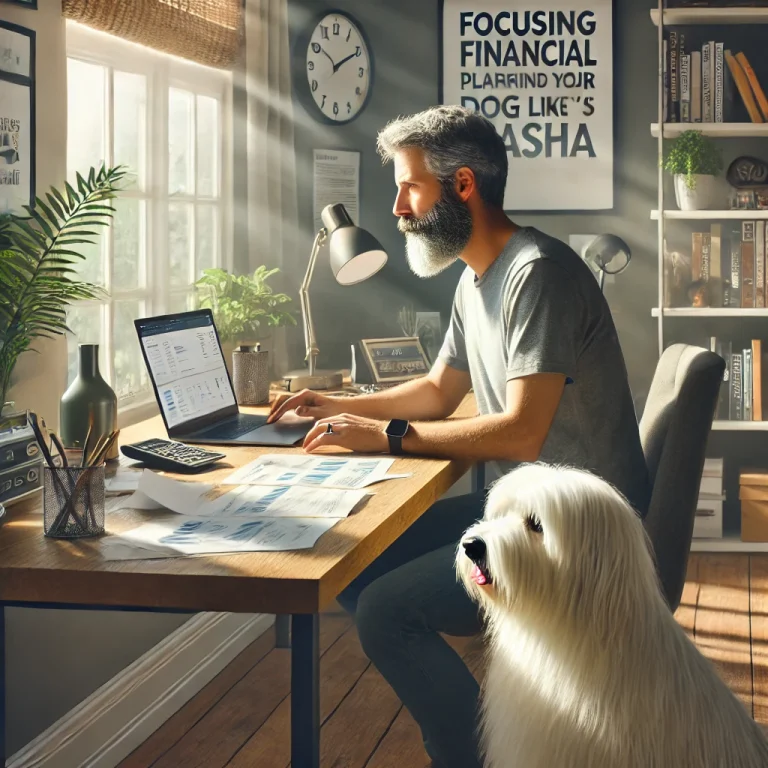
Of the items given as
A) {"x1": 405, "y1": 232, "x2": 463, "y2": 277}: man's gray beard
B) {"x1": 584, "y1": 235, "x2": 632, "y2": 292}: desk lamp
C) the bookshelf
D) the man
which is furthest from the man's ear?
the bookshelf

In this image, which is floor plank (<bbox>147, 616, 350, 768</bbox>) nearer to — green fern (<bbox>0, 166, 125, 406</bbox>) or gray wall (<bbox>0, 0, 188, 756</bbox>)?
gray wall (<bbox>0, 0, 188, 756</bbox>)

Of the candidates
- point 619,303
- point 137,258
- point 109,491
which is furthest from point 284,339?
point 109,491

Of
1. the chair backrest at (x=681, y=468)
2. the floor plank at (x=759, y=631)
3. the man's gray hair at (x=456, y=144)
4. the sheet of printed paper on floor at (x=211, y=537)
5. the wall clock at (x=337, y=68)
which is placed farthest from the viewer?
the wall clock at (x=337, y=68)

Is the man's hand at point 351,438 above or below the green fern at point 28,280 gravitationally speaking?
below

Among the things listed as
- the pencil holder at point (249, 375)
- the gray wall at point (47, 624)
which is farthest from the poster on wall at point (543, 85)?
the gray wall at point (47, 624)

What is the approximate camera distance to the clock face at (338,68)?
4.30 meters

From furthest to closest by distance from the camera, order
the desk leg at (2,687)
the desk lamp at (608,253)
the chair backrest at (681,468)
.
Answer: the desk lamp at (608,253) < the chair backrest at (681,468) < the desk leg at (2,687)

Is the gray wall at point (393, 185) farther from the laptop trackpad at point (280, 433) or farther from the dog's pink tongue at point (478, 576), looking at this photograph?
the dog's pink tongue at point (478, 576)

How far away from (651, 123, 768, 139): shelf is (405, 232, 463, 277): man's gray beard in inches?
75.1

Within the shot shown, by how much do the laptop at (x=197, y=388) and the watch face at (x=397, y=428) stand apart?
0.78 ft

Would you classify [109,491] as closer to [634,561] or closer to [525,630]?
[525,630]

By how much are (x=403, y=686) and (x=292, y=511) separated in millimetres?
441

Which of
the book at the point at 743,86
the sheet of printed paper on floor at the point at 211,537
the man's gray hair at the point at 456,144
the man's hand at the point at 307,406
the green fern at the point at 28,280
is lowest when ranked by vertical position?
the sheet of printed paper on floor at the point at 211,537

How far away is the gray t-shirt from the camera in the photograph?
2100 millimetres
